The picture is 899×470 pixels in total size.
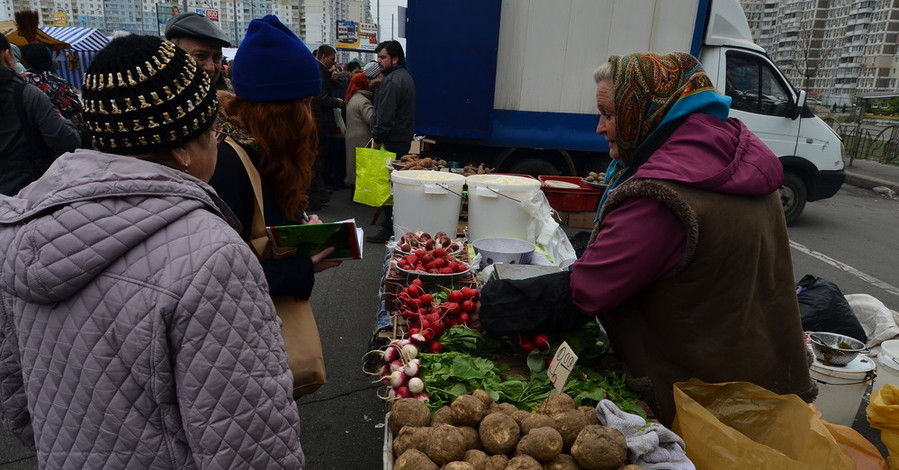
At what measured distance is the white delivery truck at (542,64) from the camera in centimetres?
630

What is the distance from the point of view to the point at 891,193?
39.4 feet

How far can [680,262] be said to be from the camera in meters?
1.67

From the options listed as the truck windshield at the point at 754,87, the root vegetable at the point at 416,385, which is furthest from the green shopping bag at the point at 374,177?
the truck windshield at the point at 754,87

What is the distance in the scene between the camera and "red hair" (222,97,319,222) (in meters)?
1.86

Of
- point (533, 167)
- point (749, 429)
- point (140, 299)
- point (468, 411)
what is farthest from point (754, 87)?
point (140, 299)

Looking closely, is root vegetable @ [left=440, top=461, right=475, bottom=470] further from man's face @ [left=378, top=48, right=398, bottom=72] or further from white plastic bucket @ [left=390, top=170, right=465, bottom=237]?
man's face @ [left=378, top=48, right=398, bottom=72]

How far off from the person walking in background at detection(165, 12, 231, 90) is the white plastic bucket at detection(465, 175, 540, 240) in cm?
164

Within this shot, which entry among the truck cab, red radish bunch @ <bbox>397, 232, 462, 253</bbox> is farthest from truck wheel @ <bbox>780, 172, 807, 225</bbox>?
red radish bunch @ <bbox>397, 232, 462, 253</bbox>

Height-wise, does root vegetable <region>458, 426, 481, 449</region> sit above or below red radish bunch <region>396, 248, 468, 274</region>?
below

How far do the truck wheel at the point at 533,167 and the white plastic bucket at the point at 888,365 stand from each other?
165 inches

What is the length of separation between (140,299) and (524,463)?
1052 millimetres

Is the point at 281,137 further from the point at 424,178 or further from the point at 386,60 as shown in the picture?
the point at 386,60

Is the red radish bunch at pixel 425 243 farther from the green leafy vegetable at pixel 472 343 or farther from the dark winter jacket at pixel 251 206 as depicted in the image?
the dark winter jacket at pixel 251 206

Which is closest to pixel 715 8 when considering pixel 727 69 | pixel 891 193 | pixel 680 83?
pixel 727 69
